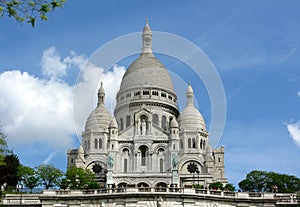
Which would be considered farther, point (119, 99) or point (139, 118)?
point (119, 99)

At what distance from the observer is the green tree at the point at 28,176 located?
72.9 meters

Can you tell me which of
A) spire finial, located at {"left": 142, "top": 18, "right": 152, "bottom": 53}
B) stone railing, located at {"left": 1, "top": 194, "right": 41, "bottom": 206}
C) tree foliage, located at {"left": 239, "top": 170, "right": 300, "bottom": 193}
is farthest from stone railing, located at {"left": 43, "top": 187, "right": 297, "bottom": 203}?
spire finial, located at {"left": 142, "top": 18, "right": 152, "bottom": 53}

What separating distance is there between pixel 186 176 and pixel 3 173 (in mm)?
44900

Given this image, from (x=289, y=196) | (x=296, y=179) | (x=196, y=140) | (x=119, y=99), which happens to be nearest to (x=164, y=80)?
(x=119, y=99)

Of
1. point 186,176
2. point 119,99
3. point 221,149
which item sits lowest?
point 186,176

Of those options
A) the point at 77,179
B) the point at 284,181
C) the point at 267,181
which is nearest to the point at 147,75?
the point at 267,181

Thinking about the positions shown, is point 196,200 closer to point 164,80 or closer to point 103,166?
point 103,166

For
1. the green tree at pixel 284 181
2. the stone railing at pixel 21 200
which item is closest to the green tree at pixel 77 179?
the stone railing at pixel 21 200

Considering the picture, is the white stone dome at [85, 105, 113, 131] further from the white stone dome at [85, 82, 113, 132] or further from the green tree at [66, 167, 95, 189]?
the green tree at [66, 167, 95, 189]

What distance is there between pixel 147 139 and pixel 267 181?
127ft

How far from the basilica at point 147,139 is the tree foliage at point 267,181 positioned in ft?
68.4

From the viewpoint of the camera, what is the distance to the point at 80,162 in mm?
113938

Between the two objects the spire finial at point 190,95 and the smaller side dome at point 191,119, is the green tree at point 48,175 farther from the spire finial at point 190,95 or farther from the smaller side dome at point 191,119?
the spire finial at point 190,95

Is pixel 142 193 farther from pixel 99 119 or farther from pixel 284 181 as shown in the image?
pixel 99 119
